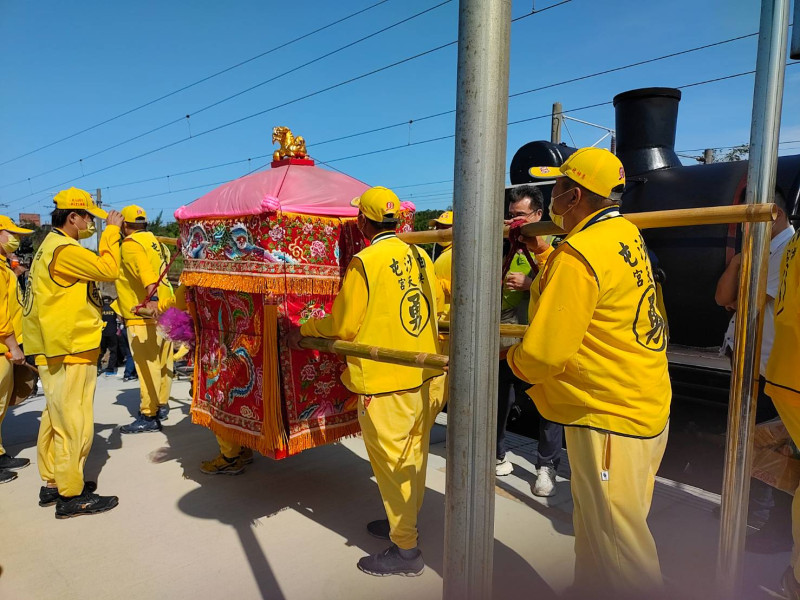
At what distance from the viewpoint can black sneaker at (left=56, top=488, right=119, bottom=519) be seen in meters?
3.04

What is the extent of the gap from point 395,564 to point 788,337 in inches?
72.2

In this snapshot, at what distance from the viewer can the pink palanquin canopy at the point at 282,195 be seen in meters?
2.88

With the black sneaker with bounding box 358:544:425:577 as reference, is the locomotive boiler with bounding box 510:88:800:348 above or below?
above

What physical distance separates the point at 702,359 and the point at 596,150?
2.36 m

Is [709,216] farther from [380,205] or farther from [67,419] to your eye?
[67,419]

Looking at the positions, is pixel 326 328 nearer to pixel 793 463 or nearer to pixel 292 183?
pixel 292 183

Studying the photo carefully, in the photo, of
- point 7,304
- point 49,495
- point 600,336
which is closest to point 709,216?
point 600,336

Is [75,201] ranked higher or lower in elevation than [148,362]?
higher

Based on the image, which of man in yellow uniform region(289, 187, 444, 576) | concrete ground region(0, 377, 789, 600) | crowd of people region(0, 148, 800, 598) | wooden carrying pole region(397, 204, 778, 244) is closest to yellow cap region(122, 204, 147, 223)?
crowd of people region(0, 148, 800, 598)

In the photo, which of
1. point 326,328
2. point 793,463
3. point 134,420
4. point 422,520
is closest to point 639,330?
point 793,463

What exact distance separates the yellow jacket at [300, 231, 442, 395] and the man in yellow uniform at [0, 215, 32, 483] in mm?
2321

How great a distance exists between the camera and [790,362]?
1859mm

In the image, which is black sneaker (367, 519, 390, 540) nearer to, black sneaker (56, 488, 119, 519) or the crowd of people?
the crowd of people

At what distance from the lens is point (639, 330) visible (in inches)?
72.3
